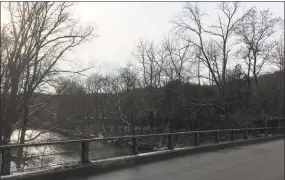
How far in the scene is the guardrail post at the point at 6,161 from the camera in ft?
27.3

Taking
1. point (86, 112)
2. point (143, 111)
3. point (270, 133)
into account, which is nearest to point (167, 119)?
point (143, 111)

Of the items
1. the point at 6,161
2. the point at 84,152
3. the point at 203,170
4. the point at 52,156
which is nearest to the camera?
the point at 6,161

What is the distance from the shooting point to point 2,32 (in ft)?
52.0

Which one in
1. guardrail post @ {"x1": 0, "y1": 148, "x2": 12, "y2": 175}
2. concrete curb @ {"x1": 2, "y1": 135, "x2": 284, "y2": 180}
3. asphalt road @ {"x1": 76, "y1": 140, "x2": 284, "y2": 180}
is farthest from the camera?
asphalt road @ {"x1": 76, "y1": 140, "x2": 284, "y2": 180}

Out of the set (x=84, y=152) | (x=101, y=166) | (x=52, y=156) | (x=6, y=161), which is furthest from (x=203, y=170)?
(x=6, y=161)

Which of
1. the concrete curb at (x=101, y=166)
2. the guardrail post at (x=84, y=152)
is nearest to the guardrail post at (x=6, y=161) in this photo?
the concrete curb at (x=101, y=166)

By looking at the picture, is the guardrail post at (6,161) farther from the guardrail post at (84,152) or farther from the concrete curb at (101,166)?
A: the guardrail post at (84,152)

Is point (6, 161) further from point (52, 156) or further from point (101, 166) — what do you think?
point (101, 166)

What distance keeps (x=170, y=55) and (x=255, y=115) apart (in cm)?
1404

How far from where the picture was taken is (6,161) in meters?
8.91

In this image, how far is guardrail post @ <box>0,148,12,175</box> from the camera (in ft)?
27.3

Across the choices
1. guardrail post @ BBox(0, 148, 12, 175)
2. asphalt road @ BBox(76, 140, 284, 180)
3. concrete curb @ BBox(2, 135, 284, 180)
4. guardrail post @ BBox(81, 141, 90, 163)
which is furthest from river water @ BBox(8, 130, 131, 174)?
asphalt road @ BBox(76, 140, 284, 180)

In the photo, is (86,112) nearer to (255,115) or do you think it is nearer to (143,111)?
(143,111)

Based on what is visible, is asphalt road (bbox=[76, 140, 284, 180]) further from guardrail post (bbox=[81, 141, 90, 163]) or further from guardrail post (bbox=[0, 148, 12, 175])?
guardrail post (bbox=[0, 148, 12, 175])
